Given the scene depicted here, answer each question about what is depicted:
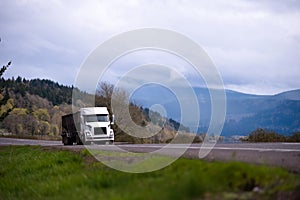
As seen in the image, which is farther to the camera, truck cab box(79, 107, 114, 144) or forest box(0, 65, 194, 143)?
forest box(0, 65, 194, 143)

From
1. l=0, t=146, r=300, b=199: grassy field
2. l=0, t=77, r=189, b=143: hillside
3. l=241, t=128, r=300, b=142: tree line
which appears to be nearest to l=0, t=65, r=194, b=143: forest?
l=0, t=77, r=189, b=143: hillside

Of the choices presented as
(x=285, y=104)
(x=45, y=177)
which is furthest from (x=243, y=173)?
(x=285, y=104)

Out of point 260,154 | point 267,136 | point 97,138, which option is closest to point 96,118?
point 97,138

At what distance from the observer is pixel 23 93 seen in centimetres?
13162

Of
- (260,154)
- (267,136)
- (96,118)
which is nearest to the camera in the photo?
(260,154)

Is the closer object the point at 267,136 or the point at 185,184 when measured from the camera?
the point at 185,184

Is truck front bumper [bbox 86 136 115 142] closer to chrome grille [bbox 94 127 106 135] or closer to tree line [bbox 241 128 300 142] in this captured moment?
→ chrome grille [bbox 94 127 106 135]

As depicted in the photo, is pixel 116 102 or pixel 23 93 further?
Answer: pixel 23 93

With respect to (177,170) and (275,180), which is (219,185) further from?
(177,170)

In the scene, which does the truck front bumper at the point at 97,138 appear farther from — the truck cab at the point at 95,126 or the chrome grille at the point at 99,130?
the chrome grille at the point at 99,130

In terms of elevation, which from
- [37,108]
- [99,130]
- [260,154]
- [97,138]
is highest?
[37,108]

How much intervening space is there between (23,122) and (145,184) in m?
107

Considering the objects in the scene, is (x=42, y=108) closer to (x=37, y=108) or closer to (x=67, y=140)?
(x=37, y=108)

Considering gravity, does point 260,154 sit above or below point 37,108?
below
